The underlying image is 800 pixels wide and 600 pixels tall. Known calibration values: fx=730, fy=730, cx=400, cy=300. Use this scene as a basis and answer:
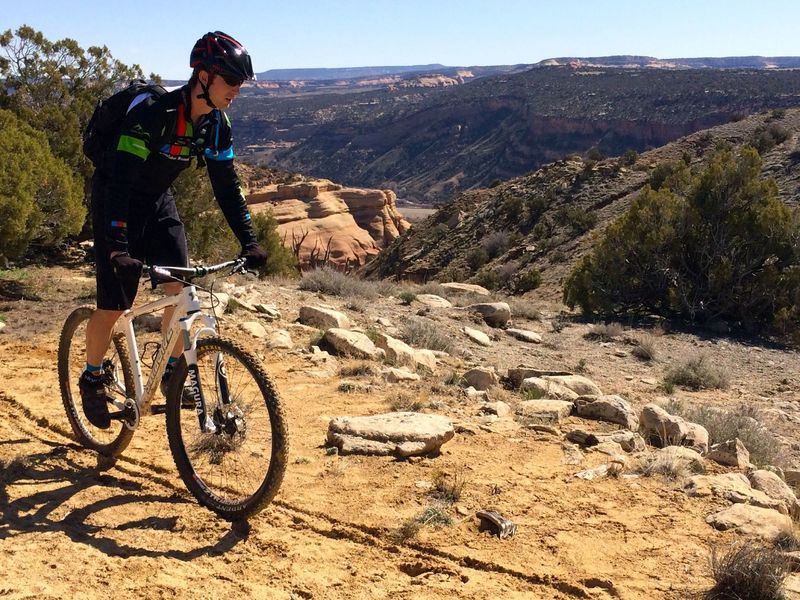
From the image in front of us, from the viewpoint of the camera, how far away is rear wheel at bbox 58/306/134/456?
4113 millimetres

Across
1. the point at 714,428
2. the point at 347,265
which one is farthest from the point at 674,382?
the point at 347,265

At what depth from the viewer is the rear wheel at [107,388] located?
411 cm

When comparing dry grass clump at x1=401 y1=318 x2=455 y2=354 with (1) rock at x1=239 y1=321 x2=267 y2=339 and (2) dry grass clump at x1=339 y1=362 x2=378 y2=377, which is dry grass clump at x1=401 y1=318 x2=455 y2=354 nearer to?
(1) rock at x1=239 y1=321 x2=267 y2=339

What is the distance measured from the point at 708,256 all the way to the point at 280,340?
1006 centimetres

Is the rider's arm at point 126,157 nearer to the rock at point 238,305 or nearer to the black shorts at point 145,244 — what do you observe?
the black shorts at point 145,244

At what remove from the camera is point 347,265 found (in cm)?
4069

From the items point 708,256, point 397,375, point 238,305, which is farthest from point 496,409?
point 708,256

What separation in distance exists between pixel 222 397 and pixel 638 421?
356 cm

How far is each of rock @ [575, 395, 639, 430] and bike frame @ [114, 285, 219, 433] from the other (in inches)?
128

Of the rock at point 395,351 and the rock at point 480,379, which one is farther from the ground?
the rock at point 395,351

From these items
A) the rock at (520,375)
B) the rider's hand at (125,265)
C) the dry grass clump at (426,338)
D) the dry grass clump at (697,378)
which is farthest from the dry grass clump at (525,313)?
the rider's hand at (125,265)

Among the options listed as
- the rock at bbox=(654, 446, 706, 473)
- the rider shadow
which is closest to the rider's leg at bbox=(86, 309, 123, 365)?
the rider shadow

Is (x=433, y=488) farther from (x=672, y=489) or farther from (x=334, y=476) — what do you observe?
(x=672, y=489)

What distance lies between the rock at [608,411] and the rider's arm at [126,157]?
148 inches
